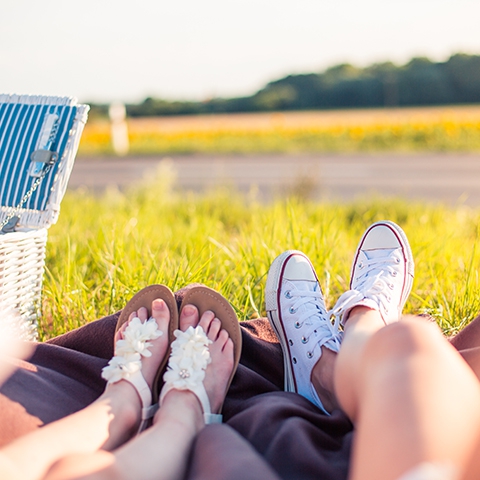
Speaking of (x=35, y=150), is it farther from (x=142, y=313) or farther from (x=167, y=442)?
(x=167, y=442)

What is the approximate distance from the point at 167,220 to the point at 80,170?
844cm

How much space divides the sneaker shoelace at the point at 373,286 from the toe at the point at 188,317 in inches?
15.5

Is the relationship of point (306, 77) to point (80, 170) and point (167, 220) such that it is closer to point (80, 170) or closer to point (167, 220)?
point (80, 170)

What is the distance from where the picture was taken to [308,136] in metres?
15.4

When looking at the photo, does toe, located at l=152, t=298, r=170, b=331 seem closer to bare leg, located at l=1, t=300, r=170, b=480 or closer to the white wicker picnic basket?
bare leg, located at l=1, t=300, r=170, b=480

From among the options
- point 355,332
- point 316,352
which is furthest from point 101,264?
point 355,332

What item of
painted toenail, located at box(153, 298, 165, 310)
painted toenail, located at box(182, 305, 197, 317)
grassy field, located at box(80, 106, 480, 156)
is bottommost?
painted toenail, located at box(182, 305, 197, 317)

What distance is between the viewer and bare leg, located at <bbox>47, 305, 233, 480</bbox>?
923 millimetres

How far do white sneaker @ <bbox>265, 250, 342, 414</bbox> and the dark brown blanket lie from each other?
0.07 metres

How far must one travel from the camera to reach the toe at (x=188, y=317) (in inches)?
59.9

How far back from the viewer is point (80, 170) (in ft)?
38.2

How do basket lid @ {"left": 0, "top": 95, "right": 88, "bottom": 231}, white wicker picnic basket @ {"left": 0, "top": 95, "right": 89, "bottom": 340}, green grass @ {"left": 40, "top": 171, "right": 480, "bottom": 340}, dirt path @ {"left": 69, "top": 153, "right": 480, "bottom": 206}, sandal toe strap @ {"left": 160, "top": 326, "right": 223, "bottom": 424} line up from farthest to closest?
1. dirt path @ {"left": 69, "top": 153, "right": 480, "bottom": 206}
2. green grass @ {"left": 40, "top": 171, "right": 480, "bottom": 340}
3. basket lid @ {"left": 0, "top": 95, "right": 88, "bottom": 231}
4. white wicker picnic basket @ {"left": 0, "top": 95, "right": 89, "bottom": 340}
5. sandal toe strap @ {"left": 160, "top": 326, "right": 223, "bottom": 424}

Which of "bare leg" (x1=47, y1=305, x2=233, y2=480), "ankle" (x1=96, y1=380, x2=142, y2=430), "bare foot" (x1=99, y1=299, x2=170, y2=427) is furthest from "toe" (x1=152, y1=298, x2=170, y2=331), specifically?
"ankle" (x1=96, y1=380, x2=142, y2=430)

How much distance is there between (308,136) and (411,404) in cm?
1497
